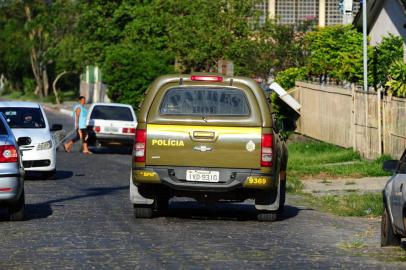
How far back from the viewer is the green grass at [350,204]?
18953mm

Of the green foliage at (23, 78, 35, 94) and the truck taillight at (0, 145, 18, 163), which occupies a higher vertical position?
the truck taillight at (0, 145, 18, 163)

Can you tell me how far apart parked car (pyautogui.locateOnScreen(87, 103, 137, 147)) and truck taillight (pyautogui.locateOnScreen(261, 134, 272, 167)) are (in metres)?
21.0

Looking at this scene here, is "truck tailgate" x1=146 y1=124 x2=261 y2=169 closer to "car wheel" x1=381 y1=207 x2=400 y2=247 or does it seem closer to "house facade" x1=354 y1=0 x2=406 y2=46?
"car wheel" x1=381 y1=207 x2=400 y2=247

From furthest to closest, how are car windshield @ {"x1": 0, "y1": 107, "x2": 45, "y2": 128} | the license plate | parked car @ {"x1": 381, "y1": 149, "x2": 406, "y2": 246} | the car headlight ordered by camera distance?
the license plate, car windshield @ {"x1": 0, "y1": 107, "x2": 45, "y2": 128}, the car headlight, parked car @ {"x1": 381, "y1": 149, "x2": 406, "y2": 246}

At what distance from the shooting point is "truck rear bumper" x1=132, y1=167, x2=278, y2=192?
630 inches

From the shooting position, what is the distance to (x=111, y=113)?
3809 cm

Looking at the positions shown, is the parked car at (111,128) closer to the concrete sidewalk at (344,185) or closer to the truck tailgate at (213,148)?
the concrete sidewalk at (344,185)

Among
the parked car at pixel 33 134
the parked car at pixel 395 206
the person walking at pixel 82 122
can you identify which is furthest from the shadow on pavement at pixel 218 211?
the person walking at pixel 82 122

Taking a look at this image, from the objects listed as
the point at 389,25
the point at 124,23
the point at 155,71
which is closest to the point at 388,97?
the point at 389,25

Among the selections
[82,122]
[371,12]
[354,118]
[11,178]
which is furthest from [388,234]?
[371,12]

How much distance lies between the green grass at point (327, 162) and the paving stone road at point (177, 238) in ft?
19.1

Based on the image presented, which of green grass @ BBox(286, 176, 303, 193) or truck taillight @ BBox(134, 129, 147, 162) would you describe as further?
green grass @ BBox(286, 176, 303, 193)

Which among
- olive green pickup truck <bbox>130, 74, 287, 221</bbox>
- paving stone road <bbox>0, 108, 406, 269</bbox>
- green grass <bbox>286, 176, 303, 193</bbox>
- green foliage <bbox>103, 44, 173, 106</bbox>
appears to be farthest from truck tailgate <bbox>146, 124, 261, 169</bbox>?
green foliage <bbox>103, 44, 173, 106</bbox>

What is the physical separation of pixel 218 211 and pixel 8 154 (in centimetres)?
398
